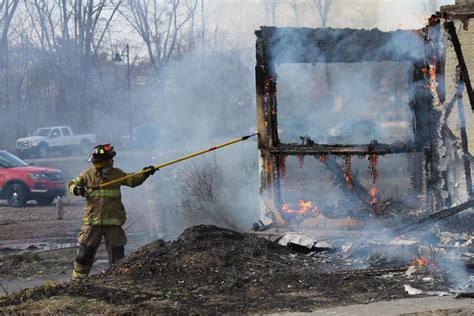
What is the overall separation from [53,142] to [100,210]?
1163 inches

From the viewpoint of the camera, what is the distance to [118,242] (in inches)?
358

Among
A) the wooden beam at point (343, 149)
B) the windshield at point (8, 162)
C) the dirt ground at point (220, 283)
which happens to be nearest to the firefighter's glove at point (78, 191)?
the dirt ground at point (220, 283)

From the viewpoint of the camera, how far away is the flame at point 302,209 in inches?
461

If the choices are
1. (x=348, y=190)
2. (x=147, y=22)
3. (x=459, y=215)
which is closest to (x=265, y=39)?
(x=348, y=190)

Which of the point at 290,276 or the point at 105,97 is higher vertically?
the point at 105,97

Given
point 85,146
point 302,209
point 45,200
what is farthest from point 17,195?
point 85,146

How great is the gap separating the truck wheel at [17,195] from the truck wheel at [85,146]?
16007 mm

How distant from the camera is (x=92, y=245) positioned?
8.95 meters

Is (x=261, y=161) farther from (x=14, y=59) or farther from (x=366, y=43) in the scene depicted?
(x=14, y=59)

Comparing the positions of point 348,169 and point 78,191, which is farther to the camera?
point 348,169

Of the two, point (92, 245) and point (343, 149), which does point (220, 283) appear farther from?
point (343, 149)

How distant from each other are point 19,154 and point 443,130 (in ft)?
95.8

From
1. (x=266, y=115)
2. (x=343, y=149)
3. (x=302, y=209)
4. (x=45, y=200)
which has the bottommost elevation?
(x=45, y=200)

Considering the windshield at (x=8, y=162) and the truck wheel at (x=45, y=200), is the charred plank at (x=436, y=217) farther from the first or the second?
the windshield at (x=8, y=162)
